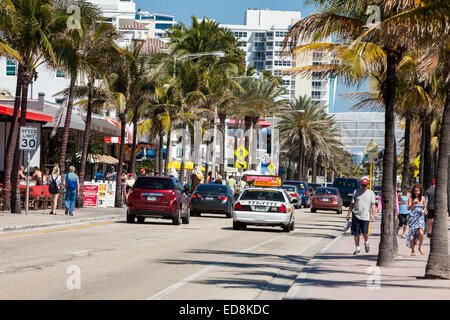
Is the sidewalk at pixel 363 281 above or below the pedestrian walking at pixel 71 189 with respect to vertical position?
below

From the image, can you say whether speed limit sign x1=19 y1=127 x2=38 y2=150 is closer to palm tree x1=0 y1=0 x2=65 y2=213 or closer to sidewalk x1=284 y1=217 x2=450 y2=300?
palm tree x1=0 y1=0 x2=65 y2=213

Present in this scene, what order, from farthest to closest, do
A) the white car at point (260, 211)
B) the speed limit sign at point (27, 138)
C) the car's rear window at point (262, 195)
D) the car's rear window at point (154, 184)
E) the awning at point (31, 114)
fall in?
the awning at point (31, 114)
the car's rear window at point (154, 184)
the car's rear window at point (262, 195)
the white car at point (260, 211)
the speed limit sign at point (27, 138)

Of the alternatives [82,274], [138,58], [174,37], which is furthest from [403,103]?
[174,37]

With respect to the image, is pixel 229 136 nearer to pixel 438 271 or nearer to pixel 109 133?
pixel 109 133

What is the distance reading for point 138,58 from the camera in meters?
40.4

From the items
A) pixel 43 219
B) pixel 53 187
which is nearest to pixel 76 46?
pixel 53 187

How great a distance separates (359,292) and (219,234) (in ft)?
47.9

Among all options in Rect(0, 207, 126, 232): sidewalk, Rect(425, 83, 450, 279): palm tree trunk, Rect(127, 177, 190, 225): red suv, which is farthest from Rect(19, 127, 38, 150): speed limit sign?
Rect(425, 83, 450, 279): palm tree trunk

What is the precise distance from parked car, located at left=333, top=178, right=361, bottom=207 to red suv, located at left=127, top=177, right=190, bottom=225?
37080 millimetres

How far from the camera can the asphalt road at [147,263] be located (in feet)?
37.9

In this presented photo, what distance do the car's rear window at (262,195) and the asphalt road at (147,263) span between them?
2404 millimetres

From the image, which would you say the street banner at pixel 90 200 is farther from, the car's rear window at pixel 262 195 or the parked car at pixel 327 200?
the parked car at pixel 327 200

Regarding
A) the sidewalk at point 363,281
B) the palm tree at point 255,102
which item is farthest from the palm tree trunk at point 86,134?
the palm tree at point 255,102

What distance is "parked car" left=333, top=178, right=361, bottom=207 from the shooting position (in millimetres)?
65188
